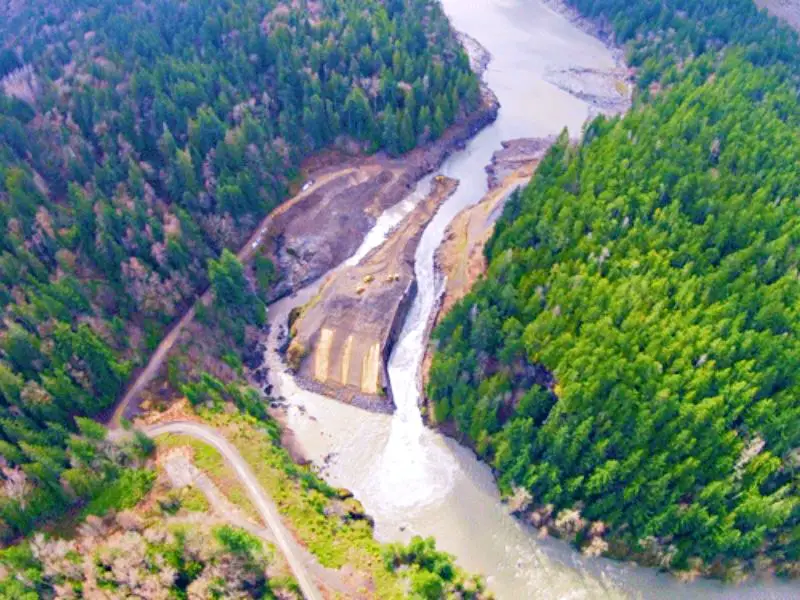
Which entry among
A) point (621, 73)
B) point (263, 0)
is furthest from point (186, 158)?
point (621, 73)

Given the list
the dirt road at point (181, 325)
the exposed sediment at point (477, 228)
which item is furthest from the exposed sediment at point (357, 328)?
the dirt road at point (181, 325)

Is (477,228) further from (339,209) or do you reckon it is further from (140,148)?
(140,148)

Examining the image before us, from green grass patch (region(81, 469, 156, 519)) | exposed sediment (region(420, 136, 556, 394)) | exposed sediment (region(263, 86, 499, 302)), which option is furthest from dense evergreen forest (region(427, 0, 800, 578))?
green grass patch (region(81, 469, 156, 519))

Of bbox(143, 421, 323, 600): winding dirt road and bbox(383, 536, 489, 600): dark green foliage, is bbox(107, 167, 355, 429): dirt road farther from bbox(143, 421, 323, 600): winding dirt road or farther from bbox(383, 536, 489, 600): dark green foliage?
bbox(383, 536, 489, 600): dark green foliage

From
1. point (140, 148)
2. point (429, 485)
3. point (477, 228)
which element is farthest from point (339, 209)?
point (429, 485)

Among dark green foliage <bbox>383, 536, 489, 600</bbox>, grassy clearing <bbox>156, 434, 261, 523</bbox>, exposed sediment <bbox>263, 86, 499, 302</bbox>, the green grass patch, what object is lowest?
the green grass patch

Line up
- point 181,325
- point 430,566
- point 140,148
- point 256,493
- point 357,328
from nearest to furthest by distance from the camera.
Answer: point 430,566 → point 256,493 → point 181,325 → point 357,328 → point 140,148
